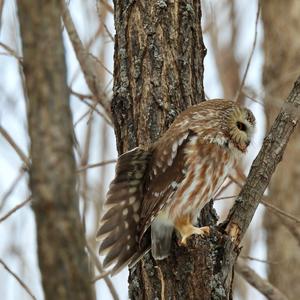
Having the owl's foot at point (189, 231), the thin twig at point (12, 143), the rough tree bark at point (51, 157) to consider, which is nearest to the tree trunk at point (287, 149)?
the thin twig at point (12, 143)

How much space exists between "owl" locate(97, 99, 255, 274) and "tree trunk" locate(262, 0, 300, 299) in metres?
2.33

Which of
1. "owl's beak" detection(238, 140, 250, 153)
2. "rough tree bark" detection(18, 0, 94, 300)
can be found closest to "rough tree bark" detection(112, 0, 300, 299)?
"owl's beak" detection(238, 140, 250, 153)

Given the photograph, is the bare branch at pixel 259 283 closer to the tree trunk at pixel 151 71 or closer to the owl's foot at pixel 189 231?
the tree trunk at pixel 151 71

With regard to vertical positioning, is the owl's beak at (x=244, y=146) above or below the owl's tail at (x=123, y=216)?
above

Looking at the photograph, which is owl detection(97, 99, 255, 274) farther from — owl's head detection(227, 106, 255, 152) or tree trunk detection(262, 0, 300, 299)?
tree trunk detection(262, 0, 300, 299)

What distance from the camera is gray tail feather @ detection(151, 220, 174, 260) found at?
328cm

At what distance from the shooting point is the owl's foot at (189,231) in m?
3.23

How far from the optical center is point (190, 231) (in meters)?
3.32

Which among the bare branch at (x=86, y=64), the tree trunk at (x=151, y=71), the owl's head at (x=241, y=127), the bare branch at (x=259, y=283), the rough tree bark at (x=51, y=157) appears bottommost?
the rough tree bark at (x=51, y=157)

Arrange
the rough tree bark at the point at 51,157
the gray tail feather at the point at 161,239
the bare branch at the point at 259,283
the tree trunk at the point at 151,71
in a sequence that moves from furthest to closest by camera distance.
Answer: the bare branch at the point at 259,283, the tree trunk at the point at 151,71, the gray tail feather at the point at 161,239, the rough tree bark at the point at 51,157

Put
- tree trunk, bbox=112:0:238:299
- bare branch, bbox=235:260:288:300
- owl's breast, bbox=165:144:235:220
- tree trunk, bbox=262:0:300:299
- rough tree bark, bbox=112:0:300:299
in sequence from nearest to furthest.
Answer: rough tree bark, bbox=112:0:300:299
owl's breast, bbox=165:144:235:220
tree trunk, bbox=112:0:238:299
bare branch, bbox=235:260:288:300
tree trunk, bbox=262:0:300:299

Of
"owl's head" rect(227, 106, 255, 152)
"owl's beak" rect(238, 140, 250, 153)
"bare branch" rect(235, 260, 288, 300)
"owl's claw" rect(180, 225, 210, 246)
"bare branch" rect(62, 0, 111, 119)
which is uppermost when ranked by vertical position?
"bare branch" rect(62, 0, 111, 119)

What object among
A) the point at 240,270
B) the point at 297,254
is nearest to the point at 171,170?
the point at 240,270

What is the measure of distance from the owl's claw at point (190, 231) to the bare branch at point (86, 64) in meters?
1.36
